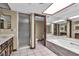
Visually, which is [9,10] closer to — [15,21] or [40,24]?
[15,21]

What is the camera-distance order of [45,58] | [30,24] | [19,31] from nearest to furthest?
[45,58] → [19,31] → [30,24]

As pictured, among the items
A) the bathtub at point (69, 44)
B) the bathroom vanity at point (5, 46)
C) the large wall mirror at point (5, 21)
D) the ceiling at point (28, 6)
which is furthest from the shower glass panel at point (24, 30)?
the bathtub at point (69, 44)

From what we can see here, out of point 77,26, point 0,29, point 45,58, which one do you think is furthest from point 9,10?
point 77,26

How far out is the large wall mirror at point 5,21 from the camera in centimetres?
363

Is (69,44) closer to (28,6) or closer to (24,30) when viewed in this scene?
(24,30)

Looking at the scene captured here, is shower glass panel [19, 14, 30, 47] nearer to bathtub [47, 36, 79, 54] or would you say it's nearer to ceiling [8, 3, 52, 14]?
ceiling [8, 3, 52, 14]

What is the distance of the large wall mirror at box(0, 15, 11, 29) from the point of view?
11.9 ft

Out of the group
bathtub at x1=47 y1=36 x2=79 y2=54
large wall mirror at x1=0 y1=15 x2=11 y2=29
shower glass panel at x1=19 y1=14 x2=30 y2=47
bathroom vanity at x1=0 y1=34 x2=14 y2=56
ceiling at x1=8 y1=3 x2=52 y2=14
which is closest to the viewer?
bathroom vanity at x1=0 y1=34 x2=14 y2=56

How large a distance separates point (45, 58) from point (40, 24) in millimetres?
6563

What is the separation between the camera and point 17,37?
4090 millimetres

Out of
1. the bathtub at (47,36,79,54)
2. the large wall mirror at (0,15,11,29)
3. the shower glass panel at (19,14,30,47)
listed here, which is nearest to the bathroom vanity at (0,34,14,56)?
→ the large wall mirror at (0,15,11,29)

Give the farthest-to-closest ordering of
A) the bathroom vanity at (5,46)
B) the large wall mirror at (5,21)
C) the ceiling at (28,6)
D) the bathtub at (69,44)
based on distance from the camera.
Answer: the bathtub at (69,44), the large wall mirror at (5,21), the ceiling at (28,6), the bathroom vanity at (5,46)

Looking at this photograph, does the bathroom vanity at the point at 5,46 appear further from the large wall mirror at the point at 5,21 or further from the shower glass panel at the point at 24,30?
the shower glass panel at the point at 24,30

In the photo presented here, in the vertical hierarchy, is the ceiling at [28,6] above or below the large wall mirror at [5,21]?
above
